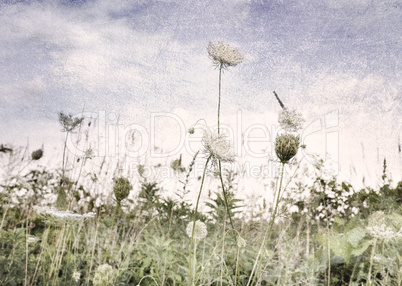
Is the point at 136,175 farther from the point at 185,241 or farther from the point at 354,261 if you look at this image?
the point at 354,261

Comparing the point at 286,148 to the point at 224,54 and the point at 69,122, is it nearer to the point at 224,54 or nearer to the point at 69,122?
the point at 224,54

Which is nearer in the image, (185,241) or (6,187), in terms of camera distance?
(185,241)

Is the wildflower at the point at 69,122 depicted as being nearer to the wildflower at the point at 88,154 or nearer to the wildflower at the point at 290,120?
the wildflower at the point at 88,154

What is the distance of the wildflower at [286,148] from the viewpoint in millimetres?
1492

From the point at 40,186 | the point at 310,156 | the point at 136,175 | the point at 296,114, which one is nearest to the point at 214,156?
the point at 296,114

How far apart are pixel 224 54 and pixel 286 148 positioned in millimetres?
732

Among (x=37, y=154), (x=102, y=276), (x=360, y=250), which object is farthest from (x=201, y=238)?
(x=37, y=154)

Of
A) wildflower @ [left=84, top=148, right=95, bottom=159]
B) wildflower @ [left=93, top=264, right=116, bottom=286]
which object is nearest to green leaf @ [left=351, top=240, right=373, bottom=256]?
wildflower @ [left=93, top=264, right=116, bottom=286]

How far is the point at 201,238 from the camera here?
2.02 meters

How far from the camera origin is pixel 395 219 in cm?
260

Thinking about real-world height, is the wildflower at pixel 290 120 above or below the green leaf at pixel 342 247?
above

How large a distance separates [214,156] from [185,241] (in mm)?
1540

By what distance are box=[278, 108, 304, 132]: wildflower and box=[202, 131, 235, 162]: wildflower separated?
356mm

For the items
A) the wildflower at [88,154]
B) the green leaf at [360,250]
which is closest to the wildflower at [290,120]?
the green leaf at [360,250]
